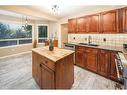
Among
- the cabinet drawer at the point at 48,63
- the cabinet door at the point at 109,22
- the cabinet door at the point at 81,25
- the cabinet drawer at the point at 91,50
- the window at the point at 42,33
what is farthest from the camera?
the window at the point at 42,33

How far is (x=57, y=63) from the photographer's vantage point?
1.86m

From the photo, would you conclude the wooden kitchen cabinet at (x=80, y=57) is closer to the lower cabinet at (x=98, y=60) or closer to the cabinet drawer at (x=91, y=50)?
the lower cabinet at (x=98, y=60)

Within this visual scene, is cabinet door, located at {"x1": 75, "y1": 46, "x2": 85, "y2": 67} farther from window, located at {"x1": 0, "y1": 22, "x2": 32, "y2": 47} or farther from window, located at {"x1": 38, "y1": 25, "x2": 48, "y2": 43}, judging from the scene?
window, located at {"x1": 38, "y1": 25, "x2": 48, "y2": 43}

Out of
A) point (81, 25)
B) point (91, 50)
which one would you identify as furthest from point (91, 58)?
point (81, 25)

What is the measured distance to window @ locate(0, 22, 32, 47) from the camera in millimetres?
6102

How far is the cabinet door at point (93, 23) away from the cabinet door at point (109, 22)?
0.21 m

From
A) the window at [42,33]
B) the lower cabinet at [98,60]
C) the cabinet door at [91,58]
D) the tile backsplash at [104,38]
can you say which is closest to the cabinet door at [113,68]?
the lower cabinet at [98,60]

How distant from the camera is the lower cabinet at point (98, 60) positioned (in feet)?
10.2

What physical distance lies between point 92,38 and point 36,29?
508 centimetres

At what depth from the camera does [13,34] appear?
6746 mm

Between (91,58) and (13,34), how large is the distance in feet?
17.4

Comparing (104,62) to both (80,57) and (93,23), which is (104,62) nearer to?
(80,57)

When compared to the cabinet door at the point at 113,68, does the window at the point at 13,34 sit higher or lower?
higher
